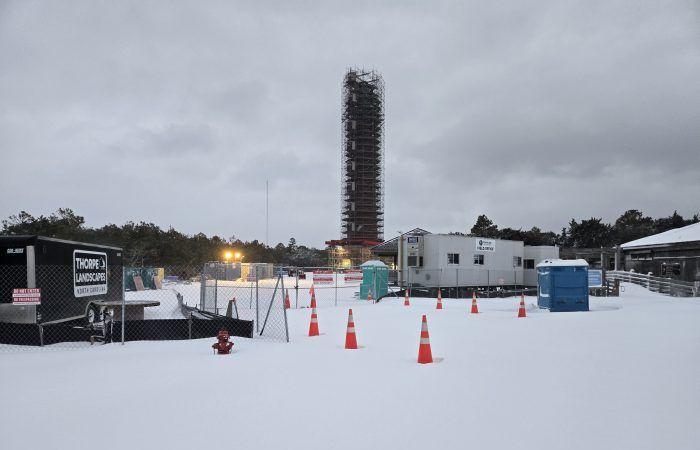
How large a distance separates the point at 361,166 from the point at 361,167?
0.26 m

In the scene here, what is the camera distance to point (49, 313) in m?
10.4

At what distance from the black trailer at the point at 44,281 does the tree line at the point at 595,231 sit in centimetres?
7636

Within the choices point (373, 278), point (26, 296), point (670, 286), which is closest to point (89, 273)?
point (26, 296)

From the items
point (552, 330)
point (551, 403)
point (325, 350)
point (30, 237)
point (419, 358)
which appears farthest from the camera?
point (552, 330)

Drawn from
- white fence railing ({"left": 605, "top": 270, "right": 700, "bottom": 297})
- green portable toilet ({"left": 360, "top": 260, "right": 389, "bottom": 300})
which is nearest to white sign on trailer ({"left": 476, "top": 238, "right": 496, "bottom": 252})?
white fence railing ({"left": 605, "top": 270, "right": 700, "bottom": 297})

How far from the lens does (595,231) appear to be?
96375 mm

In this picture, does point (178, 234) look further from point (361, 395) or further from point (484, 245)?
point (361, 395)

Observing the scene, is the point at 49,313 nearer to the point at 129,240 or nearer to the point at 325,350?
the point at 325,350

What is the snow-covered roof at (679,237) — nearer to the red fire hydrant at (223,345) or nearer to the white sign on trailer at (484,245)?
the white sign on trailer at (484,245)

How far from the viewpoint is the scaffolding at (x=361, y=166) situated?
11712 cm

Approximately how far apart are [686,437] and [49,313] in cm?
1178

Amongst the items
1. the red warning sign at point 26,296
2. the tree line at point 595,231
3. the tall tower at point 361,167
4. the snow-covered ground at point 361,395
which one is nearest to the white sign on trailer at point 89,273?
the red warning sign at point 26,296

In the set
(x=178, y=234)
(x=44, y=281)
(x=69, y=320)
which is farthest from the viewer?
(x=178, y=234)

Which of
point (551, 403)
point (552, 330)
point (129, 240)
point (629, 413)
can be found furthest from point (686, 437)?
point (129, 240)
